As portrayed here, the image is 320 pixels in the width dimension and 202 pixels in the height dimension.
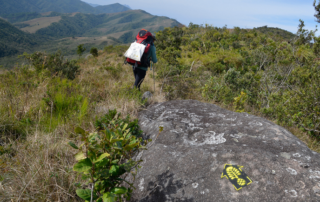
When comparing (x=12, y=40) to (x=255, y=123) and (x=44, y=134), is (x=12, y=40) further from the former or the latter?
(x=255, y=123)

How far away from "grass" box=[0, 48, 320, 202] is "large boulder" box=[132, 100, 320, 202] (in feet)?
2.64

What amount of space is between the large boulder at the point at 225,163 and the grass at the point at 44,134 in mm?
804

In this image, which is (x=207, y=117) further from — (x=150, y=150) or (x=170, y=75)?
(x=170, y=75)

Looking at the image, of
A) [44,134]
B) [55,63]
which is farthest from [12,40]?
[44,134]

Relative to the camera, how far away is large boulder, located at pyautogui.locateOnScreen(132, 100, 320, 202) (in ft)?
4.66

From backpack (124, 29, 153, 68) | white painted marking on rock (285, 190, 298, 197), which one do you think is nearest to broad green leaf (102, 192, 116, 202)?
white painted marking on rock (285, 190, 298, 197)

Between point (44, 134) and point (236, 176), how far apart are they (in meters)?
2.52

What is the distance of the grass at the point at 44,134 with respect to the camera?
62.2 inches

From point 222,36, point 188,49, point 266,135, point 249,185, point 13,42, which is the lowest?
point 13,42

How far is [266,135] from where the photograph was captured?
210 cm

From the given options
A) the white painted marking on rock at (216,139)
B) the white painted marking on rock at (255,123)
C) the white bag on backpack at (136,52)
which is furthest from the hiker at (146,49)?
the white painted marking on rock at (255,123)

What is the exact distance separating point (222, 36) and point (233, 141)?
17.9m

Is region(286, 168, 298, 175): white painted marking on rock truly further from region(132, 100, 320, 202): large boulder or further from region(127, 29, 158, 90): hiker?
region(127, 29, 158, 90): hiker

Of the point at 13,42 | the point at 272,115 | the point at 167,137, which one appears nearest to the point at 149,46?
the point at 167,137
